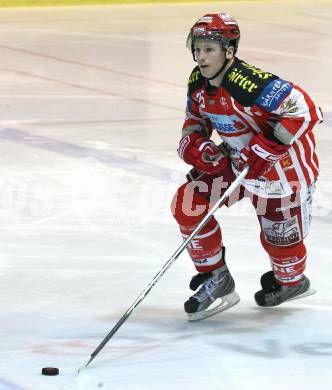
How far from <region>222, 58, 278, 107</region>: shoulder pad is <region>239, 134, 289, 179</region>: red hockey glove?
13 centimetres

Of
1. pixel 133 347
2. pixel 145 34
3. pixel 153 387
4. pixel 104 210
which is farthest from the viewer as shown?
pixel 145 34

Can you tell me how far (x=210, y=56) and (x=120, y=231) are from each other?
4.55ft

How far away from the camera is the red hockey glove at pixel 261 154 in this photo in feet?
12.7

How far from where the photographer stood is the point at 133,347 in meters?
3.78

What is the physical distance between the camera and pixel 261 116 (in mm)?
3889

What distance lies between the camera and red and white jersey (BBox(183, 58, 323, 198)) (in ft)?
12.6

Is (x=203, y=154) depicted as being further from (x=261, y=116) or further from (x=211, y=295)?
(x=211, y=295)

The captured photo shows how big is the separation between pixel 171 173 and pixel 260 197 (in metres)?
1.99

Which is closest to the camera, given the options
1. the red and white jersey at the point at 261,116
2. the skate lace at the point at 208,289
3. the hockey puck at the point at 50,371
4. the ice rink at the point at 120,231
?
the hockey puck at the point at 50,371

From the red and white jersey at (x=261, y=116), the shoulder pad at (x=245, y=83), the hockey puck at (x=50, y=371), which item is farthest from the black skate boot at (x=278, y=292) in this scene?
the hockey puck at (x=50, y=371)

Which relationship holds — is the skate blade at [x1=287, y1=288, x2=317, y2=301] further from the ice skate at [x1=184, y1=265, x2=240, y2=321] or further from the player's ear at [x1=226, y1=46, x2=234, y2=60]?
the player's ear at [x1=226, y1=46, x2=234, y2=60]

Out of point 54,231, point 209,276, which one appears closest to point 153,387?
point 209,276

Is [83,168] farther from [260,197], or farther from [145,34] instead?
[145,34]

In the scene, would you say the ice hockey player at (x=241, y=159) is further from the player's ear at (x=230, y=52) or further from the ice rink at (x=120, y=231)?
the ice rink at (x=120, y=231)
